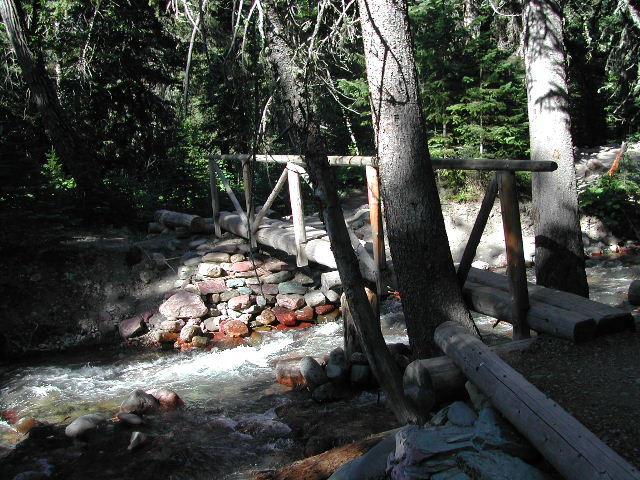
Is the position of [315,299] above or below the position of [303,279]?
below

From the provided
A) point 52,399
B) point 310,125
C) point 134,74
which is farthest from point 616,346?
point 134,74

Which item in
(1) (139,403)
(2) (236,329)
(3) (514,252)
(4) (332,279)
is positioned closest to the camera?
(3) (514,252)

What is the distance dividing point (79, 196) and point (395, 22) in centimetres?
840

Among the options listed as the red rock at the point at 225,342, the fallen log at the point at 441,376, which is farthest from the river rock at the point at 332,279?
the fallen log at the point at 441,376

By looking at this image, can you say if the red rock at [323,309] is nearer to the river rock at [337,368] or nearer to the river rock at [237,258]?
the river rock at [237,258]

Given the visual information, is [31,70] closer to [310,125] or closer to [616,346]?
[310,125]

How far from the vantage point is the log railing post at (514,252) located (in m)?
4.12

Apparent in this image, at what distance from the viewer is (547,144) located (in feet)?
20.2

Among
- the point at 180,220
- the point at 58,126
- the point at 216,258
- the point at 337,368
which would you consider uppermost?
the point at 58,126

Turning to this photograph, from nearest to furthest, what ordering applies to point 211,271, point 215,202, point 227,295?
point 227,295
point 211,271
point 215,202

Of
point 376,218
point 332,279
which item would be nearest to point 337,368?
point 332,279

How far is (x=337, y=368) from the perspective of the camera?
6176mm

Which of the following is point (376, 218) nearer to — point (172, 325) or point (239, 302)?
point (239, 302)

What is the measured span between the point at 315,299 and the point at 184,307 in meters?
2.04
